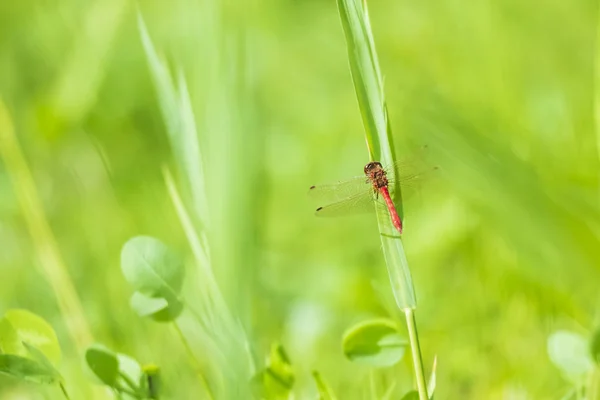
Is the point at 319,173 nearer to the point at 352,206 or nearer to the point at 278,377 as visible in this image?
the point at 352,206

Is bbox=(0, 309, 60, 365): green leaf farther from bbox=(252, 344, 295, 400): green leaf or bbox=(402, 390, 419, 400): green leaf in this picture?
bbox=(402, 390, 419, 400): green leaf

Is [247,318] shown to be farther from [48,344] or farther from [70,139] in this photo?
[70,139]

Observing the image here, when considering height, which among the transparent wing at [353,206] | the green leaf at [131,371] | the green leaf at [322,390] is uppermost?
the transparent wing at [353,206]

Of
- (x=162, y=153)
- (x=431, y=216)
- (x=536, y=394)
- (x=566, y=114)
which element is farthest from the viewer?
(x=162, y=153)

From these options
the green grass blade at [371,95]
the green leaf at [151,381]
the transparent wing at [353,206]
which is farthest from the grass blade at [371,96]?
the transparent wing at [353,206]

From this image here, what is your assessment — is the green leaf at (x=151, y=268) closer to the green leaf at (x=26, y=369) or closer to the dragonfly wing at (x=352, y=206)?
the green leaf at (x=26, y=369)

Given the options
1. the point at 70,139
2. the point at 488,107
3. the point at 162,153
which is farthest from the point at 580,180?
the point at 70,139
